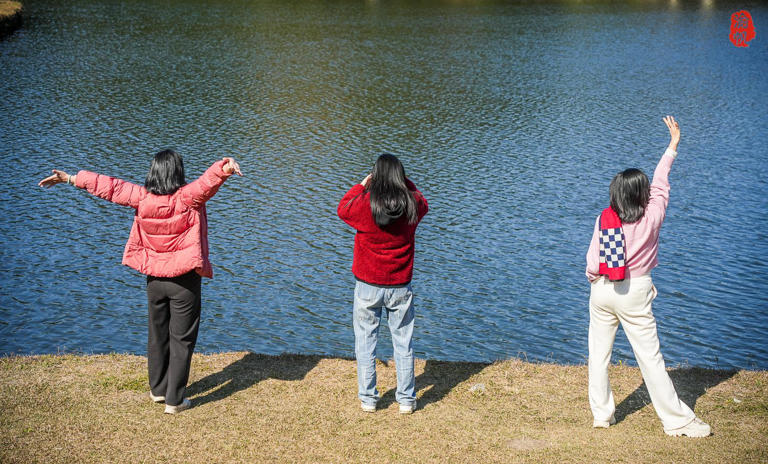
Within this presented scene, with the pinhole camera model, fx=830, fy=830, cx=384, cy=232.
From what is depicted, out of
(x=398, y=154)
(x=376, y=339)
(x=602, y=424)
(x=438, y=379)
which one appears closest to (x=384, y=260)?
(x=376, y=339)

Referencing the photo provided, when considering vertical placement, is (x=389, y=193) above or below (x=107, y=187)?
above

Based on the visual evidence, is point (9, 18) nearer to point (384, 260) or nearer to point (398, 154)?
point (398, 154)

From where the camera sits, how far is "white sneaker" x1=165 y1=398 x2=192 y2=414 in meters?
7.73

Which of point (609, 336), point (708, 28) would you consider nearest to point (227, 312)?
point (609, 336)

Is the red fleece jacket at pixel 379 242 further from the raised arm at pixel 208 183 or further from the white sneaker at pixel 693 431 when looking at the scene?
the white sneaker at pixel 693 431

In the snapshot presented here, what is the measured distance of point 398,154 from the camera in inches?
1030

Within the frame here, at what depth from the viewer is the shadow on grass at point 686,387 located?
8.09 m

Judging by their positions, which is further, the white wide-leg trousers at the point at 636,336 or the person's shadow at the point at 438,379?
the person's shadow at the point at 438,379

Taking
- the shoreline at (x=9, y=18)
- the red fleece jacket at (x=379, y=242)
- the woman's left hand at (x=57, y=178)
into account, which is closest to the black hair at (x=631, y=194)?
the red fleece jacket at (x=379, y=242)

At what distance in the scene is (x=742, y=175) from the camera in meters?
23.6

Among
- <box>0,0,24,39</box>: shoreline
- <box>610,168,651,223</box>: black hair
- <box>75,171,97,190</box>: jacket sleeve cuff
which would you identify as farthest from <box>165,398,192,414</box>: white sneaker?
<box>0,0,24,39</box>: shoreline

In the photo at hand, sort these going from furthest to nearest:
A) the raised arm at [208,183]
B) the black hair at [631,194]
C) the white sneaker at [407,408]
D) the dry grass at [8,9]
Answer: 1. the dry grass at [8,9]
2. the white sneaker at [407,408]
3. the raised arm at [208,183]
4. the black hair at [631,194]

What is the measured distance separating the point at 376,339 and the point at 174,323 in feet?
6.15

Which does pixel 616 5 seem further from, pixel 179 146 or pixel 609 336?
pixel 609 336
